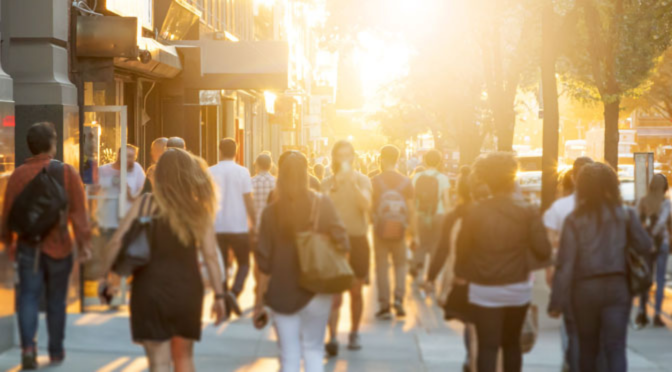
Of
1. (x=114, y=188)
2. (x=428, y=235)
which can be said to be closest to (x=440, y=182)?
(x=428, y=235)

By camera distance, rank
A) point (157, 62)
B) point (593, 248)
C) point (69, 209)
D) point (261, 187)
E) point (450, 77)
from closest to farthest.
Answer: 1. point (593, 248)
2. point (69, 209)
3. point (261, 187)
4. point (157, 62)
5. point (450, 77)

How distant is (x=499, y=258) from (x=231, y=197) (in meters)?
2.03

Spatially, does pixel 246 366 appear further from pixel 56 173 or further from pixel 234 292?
pixel 56 173

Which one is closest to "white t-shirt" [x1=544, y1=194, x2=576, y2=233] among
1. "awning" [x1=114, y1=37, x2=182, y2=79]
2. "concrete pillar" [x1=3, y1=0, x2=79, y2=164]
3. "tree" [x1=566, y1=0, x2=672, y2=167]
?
"concrete pillar" [x1=3, y1=0, x2=79, y2=164]

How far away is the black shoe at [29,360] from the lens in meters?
7.18

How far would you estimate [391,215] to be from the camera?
21.4 feet

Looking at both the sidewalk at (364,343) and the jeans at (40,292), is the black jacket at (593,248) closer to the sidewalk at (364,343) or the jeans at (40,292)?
the sidewalk at (364,343)

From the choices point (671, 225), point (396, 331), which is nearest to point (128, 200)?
point (396, 331)

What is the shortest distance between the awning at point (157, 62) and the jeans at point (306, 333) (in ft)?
37.2

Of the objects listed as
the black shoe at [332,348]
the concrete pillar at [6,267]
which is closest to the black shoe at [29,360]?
the concrete pillar at [6,267]

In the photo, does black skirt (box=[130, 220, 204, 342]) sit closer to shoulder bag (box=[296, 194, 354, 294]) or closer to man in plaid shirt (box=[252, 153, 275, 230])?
shoulder bag (box=[296, 194, 354, 294])

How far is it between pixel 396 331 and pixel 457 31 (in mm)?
18441

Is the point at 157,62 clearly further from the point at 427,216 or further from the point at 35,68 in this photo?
the point at 427,216

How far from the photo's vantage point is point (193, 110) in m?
25.2
